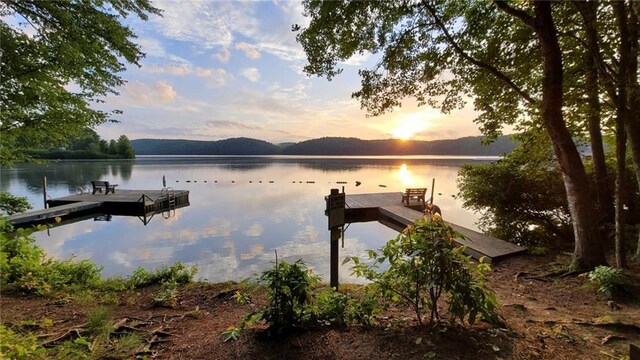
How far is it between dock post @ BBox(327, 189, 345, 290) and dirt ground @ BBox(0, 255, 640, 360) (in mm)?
1179

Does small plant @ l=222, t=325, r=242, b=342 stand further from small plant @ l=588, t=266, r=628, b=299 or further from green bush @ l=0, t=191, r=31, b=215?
green bush @ l=0, t=191, r=31, b=215

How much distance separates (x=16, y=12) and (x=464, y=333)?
24.2 feet

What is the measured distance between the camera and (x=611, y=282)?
420 centimetres

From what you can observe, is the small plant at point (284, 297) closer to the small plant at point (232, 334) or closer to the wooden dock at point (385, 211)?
the small plant at point (232, 334)

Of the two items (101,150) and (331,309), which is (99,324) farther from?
(101,150)

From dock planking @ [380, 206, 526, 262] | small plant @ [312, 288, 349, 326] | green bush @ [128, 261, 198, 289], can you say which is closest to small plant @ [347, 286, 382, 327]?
small plant @ [312, 288, 349, 326]

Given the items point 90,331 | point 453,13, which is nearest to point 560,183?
point 453,13

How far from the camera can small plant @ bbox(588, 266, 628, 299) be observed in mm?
4160

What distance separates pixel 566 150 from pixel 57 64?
8810mm

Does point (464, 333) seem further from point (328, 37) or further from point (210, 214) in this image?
point (210, 214)

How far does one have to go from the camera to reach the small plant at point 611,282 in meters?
4.16

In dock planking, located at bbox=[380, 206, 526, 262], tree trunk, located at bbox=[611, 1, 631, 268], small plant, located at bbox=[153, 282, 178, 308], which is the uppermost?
tree trunk, located at bbox=[611, 1, 631, 268]

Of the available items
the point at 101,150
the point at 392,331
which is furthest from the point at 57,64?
the point at 101,150

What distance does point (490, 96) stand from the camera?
7625mm
